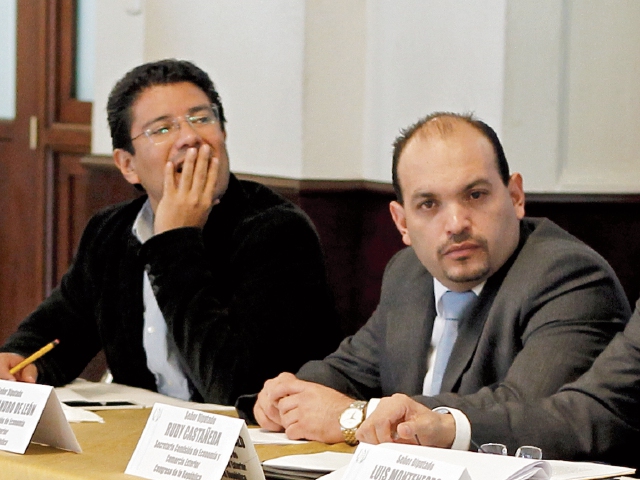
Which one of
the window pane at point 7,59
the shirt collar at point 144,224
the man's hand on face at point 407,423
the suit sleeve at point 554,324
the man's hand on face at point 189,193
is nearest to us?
the man's hand on face at point 407,423

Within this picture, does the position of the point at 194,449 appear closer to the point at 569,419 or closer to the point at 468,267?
the point at 569,419

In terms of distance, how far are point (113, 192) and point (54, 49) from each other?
1.09m

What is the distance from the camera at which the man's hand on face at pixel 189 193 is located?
2613 mm

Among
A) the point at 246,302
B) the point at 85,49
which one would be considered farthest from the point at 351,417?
the point at 85,49

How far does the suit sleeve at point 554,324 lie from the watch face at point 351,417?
128mm

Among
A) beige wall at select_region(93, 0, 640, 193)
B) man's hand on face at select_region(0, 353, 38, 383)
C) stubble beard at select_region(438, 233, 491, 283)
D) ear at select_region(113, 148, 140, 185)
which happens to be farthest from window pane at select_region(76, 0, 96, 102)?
stubble beard at select_region(438, 233, 491, 283)

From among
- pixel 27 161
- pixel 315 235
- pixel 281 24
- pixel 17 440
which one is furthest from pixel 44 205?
pixel 17 440

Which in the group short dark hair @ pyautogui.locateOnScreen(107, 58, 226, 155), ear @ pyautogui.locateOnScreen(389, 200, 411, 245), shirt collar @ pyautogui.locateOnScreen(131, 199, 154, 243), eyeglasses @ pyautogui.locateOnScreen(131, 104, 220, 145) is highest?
short dark hair @ pyautogui.locateOnScreen(107, 58, 226, 155)

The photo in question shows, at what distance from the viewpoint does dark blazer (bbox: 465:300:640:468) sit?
5.76 ft

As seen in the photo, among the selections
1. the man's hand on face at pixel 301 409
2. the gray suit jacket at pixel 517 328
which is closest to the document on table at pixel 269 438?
the man's hand on face at pixel 301 409

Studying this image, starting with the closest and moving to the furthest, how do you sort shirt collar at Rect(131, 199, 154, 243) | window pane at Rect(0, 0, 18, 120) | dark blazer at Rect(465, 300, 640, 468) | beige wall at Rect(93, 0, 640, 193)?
1. dark blazer at Rect(465, 300, 640, 468)
2. shirt collar at Rect(131, 199, 154, 243)
3. beige wall at Rect(93, 0, 640, 193)
4. window pane at Rect(0, 0, 18, 120)

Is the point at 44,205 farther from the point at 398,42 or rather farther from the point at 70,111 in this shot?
the point at 398,42

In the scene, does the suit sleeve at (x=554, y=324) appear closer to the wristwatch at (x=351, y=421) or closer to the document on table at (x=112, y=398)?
the wristwatch at (x=351, y=421)

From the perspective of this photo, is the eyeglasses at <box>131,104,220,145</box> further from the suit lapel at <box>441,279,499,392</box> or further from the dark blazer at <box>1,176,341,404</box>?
the suit lapel at <box>441,279,499,392</box>
